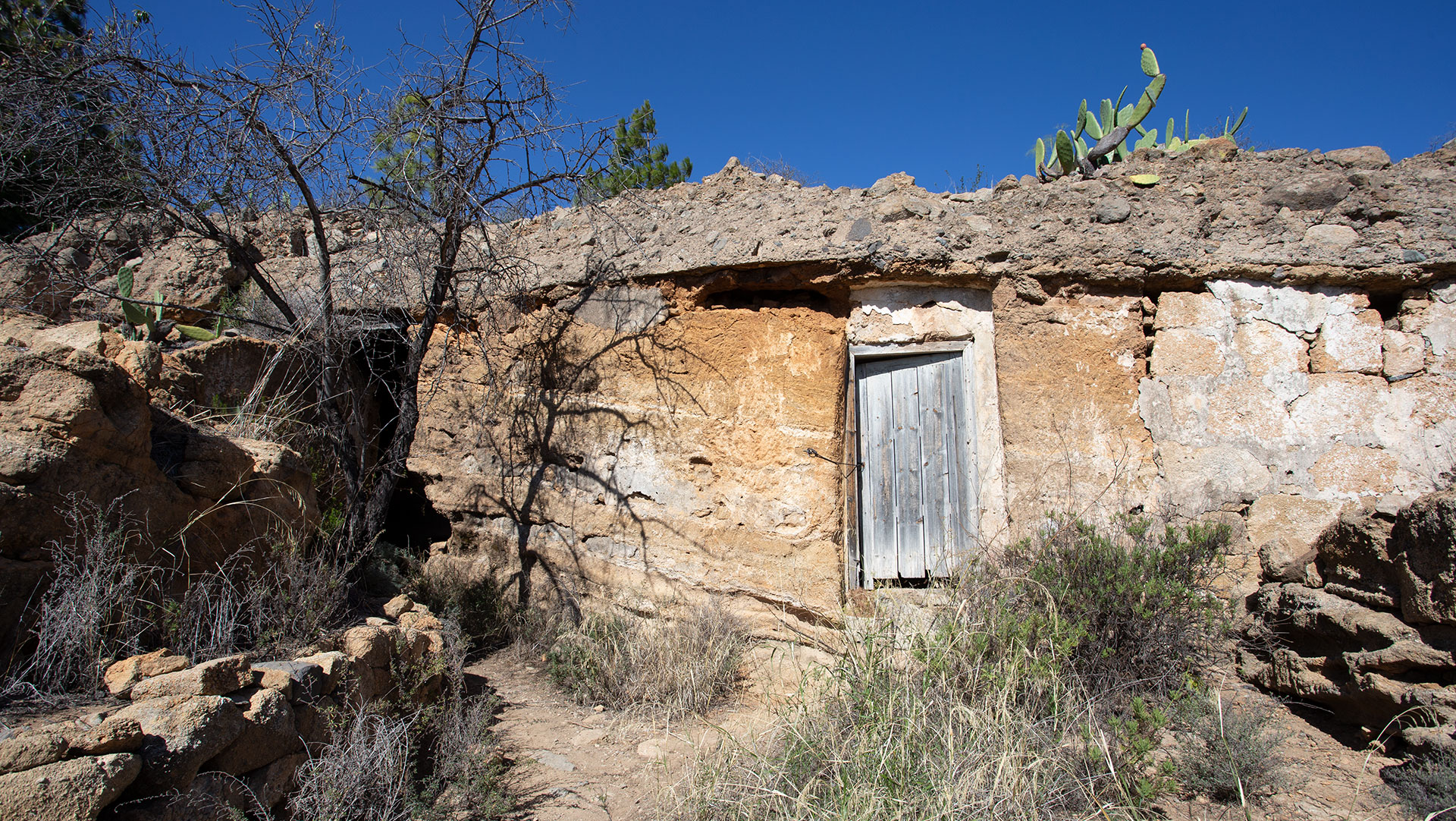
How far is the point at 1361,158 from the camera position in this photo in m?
4.49

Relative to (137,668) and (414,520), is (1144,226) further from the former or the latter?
(414,520)

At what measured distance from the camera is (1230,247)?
171 inches

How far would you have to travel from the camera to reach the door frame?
4691mm

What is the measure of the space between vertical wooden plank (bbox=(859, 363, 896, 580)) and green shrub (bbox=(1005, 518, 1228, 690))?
116 centimetres

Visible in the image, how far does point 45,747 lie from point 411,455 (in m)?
4.39

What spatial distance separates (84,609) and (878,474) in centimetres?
403

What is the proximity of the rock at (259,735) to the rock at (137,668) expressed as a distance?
0.26 m

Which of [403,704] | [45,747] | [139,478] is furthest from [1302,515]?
[139,478]

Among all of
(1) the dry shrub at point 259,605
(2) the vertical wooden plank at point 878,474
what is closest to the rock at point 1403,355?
(2) the vertical wooden plank at point 878,474

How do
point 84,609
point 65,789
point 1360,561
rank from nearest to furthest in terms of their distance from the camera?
point 65,789, point 84,609, point 1360,561

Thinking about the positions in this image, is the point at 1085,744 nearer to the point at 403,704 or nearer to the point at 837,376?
the point at 837,376

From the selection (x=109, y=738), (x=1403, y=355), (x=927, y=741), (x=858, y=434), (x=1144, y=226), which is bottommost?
(x=927, y=741)

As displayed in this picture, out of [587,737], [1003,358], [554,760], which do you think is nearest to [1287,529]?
[1003,358]

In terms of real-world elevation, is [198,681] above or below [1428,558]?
below
